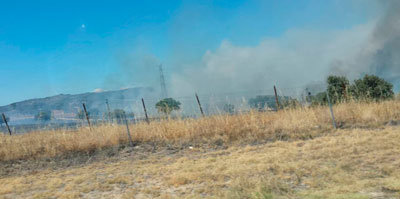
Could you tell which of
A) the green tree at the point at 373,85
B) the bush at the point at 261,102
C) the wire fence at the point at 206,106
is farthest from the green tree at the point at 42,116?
the green tree at the point at 373,85

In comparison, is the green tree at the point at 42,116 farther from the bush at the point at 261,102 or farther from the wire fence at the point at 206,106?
the bush at the point at 261,102

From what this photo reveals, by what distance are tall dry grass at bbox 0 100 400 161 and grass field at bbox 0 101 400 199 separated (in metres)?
0.04

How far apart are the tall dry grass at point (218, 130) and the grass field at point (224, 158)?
4cm

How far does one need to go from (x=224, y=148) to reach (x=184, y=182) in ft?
12.3

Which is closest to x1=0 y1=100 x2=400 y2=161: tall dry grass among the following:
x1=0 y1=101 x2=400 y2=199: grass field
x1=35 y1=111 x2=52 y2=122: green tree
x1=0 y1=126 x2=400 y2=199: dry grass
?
x1=0 y1=101 x2=400 y2=199: grass field

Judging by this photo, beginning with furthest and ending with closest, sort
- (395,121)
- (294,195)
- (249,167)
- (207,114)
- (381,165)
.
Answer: (207,114)
(395,121)
(249,167)
(381,165)
(294,195)

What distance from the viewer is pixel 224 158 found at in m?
7.14

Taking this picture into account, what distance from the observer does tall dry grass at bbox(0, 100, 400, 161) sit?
980cm

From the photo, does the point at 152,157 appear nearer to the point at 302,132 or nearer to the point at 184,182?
the point at 184,182

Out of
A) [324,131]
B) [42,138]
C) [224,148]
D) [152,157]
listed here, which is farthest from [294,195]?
[42,138]

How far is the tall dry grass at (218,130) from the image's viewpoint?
980 cm

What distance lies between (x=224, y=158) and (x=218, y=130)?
3459 millimetres

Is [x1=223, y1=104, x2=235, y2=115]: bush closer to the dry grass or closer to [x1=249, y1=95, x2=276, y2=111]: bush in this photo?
[x1=249, y1=95, x2=276, y2=111]: bush

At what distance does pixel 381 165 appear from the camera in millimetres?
4902
